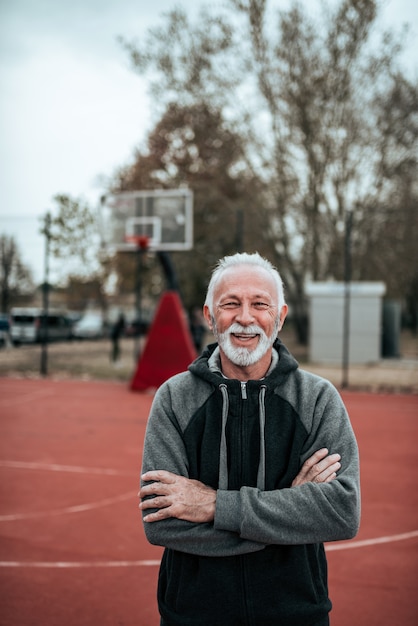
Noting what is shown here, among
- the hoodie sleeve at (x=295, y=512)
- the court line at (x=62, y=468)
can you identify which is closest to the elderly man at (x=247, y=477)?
the hoodie sleeve at (x=295, y=512)

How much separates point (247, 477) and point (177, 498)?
204mm

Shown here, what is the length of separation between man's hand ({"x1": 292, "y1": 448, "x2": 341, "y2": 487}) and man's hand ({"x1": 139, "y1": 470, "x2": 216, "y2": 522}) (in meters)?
0.25

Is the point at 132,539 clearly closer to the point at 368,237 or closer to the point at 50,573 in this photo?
the point at 50,573

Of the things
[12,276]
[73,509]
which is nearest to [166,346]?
[73,509]

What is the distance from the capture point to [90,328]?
2934 centimetres

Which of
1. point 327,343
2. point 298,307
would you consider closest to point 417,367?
point 327,343

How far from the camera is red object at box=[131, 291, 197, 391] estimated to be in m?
11.2

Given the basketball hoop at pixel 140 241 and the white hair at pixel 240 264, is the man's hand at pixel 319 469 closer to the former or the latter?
the white hair at pixel 240 264

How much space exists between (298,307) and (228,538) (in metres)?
21.4

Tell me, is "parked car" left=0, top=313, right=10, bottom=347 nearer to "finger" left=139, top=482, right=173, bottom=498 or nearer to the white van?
the white van

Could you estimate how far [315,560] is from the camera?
1.81 m

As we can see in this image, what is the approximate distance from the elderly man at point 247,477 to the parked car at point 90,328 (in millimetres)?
26611

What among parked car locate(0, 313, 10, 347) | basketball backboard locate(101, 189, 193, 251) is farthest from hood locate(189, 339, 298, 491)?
parked car locate(0, 313, 10, 347)

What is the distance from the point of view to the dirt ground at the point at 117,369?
43.4ft
